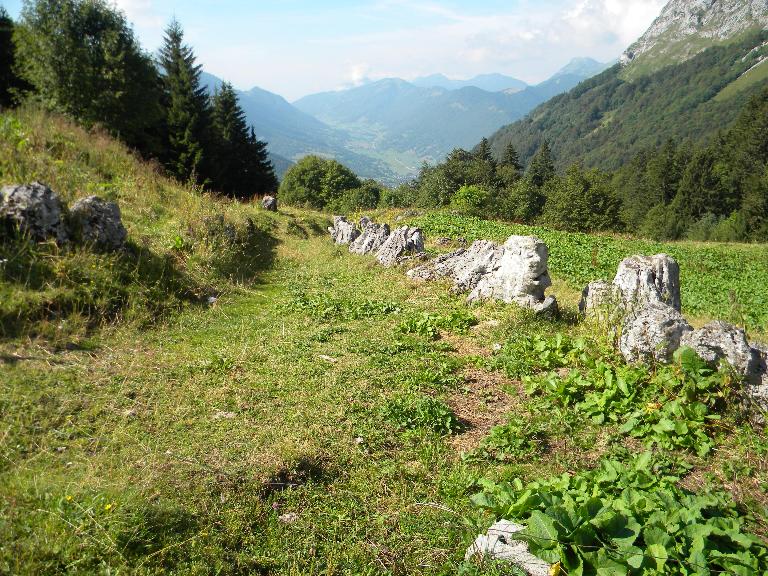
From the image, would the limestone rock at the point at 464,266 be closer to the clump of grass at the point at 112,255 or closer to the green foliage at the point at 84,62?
the clump of grass at the point at 112,255

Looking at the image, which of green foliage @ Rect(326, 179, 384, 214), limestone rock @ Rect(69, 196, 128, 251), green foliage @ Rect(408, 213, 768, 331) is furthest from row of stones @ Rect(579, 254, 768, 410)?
green foliage @ Rect(326, 179, 384, 214)

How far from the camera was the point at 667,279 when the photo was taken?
9.30 meters

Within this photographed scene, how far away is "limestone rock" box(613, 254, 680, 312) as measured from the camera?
9.05 meters

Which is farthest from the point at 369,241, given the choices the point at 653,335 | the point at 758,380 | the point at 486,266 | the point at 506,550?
the point at 506,550

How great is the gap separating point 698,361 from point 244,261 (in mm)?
12384

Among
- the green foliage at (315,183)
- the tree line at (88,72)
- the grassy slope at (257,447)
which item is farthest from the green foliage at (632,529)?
the green foliage at (315,183)

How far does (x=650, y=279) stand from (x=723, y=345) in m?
3.01

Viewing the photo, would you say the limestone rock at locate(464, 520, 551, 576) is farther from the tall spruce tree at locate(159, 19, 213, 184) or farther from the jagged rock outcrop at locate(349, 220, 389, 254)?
the tall spruce tree at locate(159, 19, 213, 184)

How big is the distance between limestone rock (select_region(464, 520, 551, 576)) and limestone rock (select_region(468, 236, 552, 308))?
6937mm

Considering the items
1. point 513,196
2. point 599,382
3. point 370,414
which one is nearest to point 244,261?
point 370,414

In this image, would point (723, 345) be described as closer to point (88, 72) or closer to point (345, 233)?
point (345, 233)

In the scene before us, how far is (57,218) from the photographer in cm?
944

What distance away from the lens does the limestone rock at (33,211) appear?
29.4 ft

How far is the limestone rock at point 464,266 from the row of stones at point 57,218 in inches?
320
